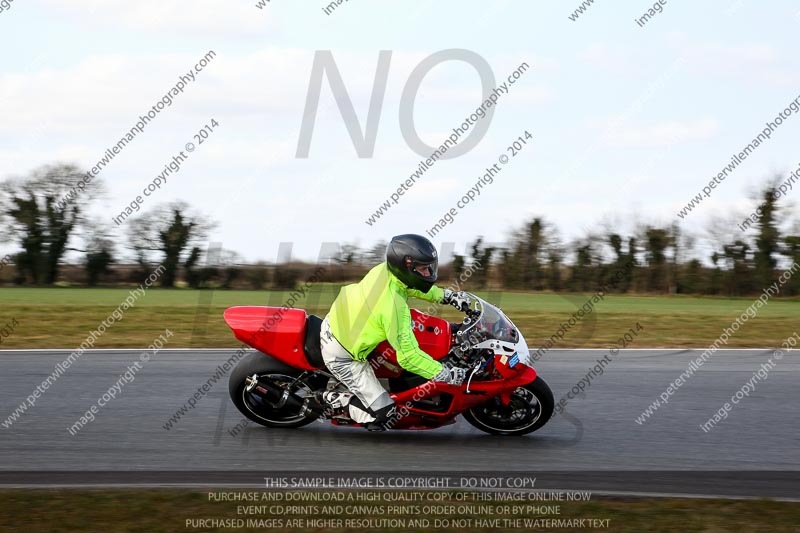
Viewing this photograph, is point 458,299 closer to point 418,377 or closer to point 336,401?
point 418,377

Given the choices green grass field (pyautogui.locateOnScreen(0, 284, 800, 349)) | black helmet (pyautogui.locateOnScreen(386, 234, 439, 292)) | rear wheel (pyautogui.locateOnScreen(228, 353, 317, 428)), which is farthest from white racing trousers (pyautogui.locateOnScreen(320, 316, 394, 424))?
green grass field (pyautogui.locateOnScreen(0, 284, 800, 349))

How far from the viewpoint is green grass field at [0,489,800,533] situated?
5.35 m

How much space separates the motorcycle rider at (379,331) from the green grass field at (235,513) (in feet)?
5.68

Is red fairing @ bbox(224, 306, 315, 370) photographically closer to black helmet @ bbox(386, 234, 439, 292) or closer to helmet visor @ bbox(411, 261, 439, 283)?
black helmet @ bbox(386, 234, 439, 292)

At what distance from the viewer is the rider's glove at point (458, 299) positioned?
306 inches

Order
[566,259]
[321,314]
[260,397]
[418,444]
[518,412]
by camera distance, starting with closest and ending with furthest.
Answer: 1. [418,444]
2. [518,412]
3. [260,397]
4. [321,314]
5. [566,259]

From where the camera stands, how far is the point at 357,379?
7543mm

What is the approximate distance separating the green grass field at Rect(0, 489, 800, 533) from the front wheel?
175 centimetres

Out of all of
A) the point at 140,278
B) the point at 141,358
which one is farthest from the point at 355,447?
the point at 140,278

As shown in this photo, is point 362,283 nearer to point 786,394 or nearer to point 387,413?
point 387,413

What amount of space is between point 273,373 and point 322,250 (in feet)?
11.2

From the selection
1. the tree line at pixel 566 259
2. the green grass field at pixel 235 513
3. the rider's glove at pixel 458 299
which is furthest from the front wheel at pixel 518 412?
the tree line at pixel 566 259

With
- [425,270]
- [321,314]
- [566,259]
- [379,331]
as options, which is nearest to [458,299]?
[425,270]

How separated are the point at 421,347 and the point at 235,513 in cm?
252
